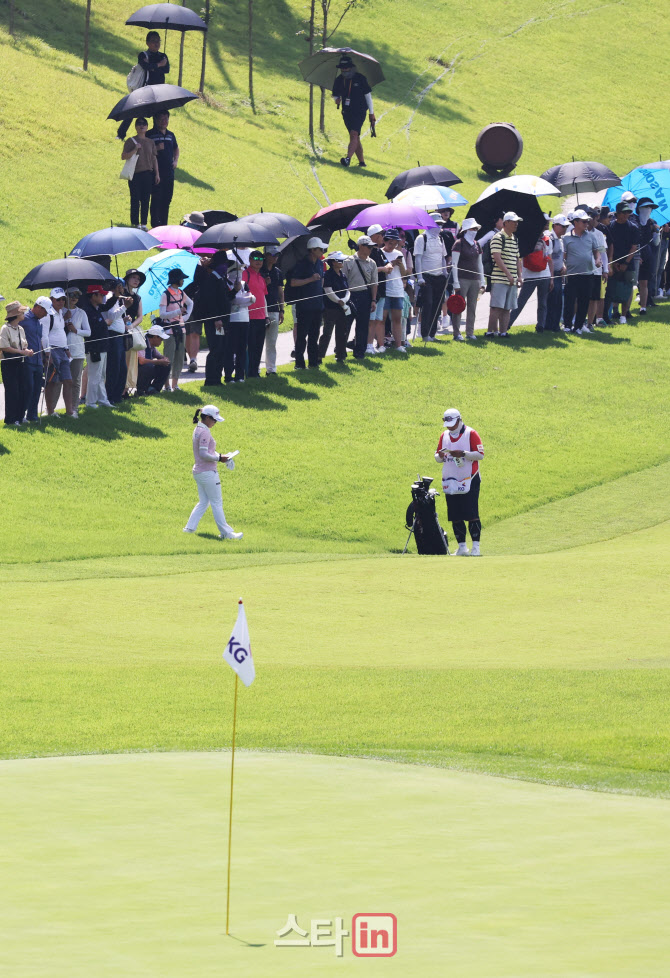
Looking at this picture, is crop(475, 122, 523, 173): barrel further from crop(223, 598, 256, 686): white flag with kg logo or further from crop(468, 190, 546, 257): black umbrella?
crop(223, 598, 256, 686): white flag with kg logo

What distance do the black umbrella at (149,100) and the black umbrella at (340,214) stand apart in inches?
155

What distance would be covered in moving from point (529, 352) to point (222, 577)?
14042mm

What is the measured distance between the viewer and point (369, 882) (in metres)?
7.41

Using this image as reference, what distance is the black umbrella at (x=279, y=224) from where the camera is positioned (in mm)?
26672

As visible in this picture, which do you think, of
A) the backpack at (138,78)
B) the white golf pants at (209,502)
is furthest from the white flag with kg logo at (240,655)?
the backpack at (138,78)

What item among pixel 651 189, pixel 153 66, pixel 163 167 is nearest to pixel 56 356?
pixel 163 167

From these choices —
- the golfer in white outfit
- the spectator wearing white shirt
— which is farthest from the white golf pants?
the spectator wearing white shirt

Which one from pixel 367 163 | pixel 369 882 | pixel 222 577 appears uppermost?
pixel 367 163

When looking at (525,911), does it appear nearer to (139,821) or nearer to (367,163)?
(139,821)

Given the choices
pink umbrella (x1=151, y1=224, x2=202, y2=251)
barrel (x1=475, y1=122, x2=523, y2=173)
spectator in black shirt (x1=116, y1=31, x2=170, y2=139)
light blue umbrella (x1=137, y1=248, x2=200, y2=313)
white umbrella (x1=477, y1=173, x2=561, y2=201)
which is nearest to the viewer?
light blue umbrella (x1=137, y1=248, x2=200, y2=313)

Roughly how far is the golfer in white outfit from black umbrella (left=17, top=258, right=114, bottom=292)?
3.35 meters

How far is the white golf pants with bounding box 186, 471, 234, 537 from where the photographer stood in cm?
2033

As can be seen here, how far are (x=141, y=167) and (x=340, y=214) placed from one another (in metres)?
4.39

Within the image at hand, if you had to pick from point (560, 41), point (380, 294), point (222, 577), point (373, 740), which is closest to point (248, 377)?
point (380, 294)
